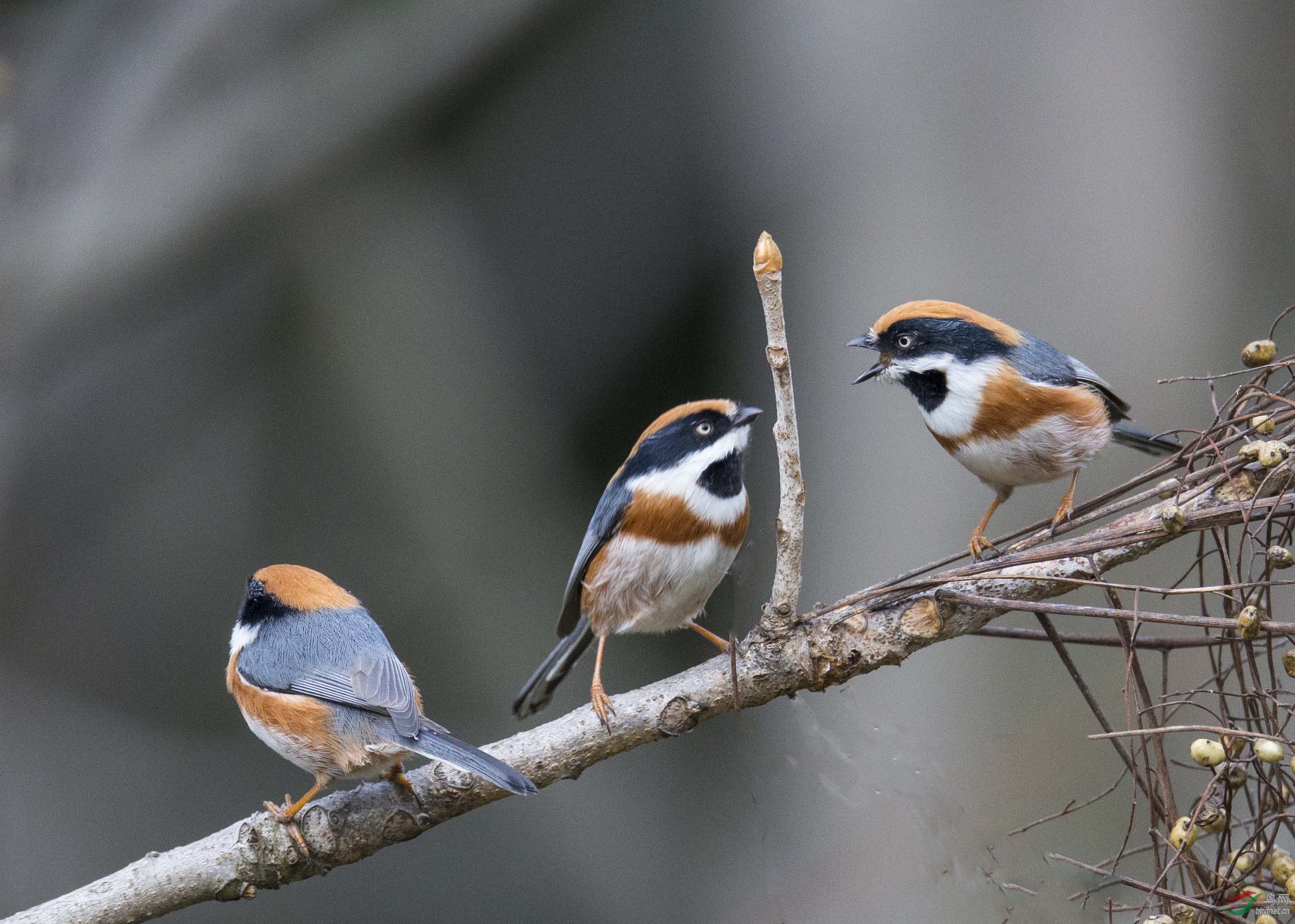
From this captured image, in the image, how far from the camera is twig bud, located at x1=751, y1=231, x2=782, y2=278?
4.23 feet

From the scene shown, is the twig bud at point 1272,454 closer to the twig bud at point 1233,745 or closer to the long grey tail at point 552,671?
the twig bud at point 1233,745

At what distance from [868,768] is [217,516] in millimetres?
3323

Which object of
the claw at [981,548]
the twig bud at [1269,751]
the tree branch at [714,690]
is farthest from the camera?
the claw at [981,548]

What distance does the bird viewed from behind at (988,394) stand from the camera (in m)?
1.61

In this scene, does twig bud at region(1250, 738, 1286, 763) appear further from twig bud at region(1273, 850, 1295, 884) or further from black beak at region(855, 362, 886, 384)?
black beak at region(855, 362, 886, 384)

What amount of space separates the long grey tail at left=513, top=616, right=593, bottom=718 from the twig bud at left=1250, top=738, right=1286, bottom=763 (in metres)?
1.25

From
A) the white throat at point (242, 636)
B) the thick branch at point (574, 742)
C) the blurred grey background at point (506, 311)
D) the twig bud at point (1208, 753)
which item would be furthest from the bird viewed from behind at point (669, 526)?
the blurred grey background at point (506, 311)

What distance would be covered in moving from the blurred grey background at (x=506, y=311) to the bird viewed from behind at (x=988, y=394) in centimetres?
129

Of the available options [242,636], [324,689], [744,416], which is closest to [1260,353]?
[744,416]

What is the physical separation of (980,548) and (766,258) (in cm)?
71

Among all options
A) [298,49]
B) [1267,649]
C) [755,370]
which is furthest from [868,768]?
[298,49]

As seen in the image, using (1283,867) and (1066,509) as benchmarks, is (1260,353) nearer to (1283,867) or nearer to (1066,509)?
(1066,509)

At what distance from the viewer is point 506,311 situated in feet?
14.4

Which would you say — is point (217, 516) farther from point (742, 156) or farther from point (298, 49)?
point (742, 156)
